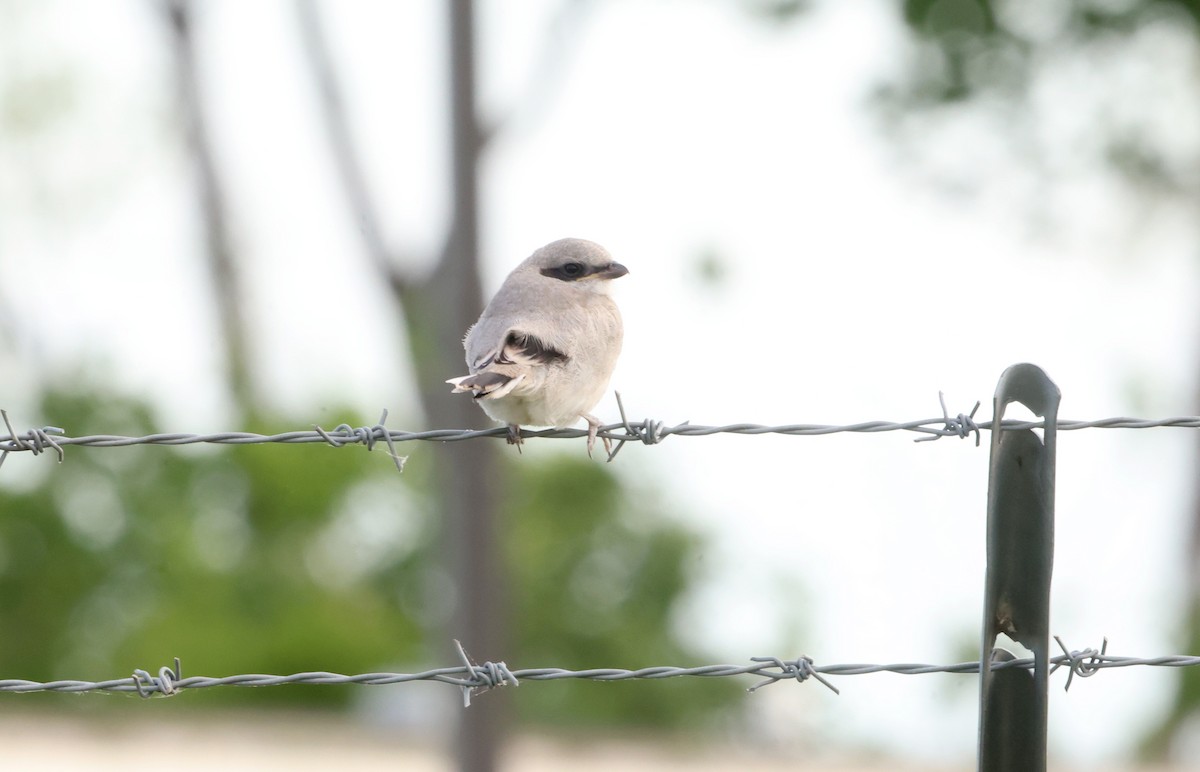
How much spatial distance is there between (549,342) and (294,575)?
9.88m

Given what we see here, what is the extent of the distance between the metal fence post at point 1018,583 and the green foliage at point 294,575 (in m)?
9.06

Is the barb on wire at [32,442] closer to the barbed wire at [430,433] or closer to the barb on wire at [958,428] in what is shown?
the barbed wire at [430,433]

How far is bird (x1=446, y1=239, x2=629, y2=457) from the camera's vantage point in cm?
482

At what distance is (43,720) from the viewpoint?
12.5 m

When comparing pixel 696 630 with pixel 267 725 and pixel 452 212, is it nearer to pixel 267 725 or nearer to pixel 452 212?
pixel 267 725

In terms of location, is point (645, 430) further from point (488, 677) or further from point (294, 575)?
point (294, 575)

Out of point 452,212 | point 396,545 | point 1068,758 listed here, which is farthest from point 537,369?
Result: point 396,545

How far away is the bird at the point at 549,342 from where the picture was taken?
482 centimetres

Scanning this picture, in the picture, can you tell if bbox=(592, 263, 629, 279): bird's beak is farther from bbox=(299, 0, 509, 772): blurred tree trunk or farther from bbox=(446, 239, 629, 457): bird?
bbox=(299, 0, 509, 772): blurred tree trunk

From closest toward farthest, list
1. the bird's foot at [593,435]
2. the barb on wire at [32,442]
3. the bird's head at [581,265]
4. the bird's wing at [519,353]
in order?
1. the barb on wire at [32,442]
2. the bird's foot at [593,435]
3. the bird's wing at [519,353]
4. the bird's head at [581,265]

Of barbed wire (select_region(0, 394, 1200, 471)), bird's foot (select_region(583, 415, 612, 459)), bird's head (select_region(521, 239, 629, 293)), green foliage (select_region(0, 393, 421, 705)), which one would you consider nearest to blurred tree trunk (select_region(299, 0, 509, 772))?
green foliage (select_region(0, 393, 421, 705))

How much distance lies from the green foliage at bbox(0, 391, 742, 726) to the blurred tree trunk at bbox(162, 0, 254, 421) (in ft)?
12.9

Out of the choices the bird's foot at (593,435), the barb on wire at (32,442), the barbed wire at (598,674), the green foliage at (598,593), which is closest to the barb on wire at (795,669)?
the barbed wire at (598,674)

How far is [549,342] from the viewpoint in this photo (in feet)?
16.6
